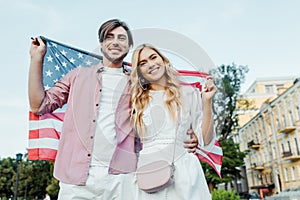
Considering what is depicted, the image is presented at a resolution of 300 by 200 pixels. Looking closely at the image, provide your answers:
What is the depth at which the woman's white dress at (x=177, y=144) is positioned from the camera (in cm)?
158

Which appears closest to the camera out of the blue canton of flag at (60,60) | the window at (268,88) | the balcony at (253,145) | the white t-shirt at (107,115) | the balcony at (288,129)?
the white t-shirt at (107,115)

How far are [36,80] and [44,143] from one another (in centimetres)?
54

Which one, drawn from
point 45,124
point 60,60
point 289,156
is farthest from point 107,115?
point 289,156

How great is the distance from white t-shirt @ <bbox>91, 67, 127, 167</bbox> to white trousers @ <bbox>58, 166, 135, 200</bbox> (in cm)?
6

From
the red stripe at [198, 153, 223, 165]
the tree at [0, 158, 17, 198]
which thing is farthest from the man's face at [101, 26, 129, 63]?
the tree at [0, 158, 17, 198]

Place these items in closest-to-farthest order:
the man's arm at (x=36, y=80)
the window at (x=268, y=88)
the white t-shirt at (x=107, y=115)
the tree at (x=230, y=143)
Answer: the white t-shirt at (x=107, y=115)
the man's arm at (x=36, y=80)
the tree at (x=230, y=143)
the window at (x=268, y=88)

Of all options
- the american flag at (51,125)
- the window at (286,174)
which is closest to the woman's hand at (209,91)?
the american flag at (51,125)

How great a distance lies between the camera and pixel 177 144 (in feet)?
5.66

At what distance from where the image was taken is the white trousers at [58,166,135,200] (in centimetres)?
162

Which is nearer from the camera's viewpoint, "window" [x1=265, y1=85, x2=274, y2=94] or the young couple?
the young couple

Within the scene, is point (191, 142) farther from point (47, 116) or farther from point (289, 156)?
point (289, 156)

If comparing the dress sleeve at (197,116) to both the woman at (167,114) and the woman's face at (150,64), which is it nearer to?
the woman at (167,114)

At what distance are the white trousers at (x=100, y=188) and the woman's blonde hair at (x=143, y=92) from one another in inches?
10.4

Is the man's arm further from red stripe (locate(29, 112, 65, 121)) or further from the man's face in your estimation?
the man's face
